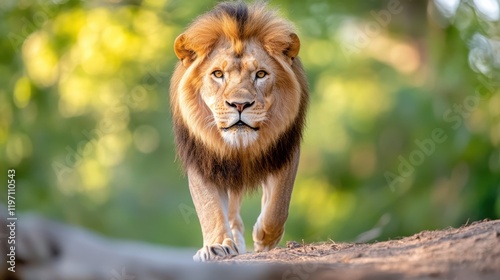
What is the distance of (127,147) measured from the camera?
1906 centimetres

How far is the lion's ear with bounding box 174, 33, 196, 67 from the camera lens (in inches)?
289

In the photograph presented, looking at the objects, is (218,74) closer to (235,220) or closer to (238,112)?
(238,112)

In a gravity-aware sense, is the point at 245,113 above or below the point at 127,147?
below

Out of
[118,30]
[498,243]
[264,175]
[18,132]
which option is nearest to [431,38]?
[118,30]

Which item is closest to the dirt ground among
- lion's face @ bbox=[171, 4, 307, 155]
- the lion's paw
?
the lion's paw

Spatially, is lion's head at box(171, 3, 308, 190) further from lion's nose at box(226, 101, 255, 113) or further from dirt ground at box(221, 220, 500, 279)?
dirt ground at box(221, 220, 500, 279)

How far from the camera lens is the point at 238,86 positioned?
679 cm

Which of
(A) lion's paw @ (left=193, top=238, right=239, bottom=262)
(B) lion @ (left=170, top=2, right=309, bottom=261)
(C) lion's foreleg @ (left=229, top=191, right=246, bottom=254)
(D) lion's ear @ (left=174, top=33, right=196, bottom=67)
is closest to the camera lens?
(A) lion's paw @ (left=193, top=238, right=239, bottom=262)

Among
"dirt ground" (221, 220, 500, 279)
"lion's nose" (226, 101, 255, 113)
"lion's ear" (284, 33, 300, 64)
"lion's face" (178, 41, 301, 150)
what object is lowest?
"dirt ground" (221, 220, 500, 279)

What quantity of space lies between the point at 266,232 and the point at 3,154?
935 centimetres

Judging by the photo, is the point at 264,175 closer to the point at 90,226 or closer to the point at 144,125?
the point at 90,226

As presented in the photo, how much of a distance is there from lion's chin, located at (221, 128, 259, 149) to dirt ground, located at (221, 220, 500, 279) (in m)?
1.42

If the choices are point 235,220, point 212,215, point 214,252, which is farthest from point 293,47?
point 214,252

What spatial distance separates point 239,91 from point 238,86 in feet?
0.24
